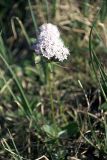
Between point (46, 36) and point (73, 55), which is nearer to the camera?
point (46, 36)

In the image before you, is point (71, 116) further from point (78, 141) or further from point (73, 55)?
point (73, 55)

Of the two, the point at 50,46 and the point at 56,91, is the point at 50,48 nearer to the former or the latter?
the point at 50,46

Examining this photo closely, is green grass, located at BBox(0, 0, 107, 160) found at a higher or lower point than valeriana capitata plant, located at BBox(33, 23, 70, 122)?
lower

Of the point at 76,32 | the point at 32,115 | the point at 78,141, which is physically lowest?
the point at 78,141

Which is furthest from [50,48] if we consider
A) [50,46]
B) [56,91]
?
[56,91]

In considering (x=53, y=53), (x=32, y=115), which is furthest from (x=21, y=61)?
(x=53, y=53)
